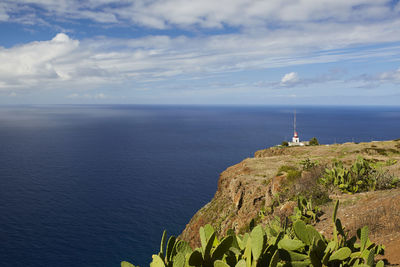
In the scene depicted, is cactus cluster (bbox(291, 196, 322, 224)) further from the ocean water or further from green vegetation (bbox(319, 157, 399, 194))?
the ocean water

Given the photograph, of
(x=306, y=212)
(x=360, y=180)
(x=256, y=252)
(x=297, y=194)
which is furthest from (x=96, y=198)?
(x=256, y=252)

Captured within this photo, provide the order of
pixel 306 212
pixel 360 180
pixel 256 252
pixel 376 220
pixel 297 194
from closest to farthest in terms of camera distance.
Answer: pixel 256 252, pixel 376 220, pixel 306 212, pixel 360 180, pixel 297 194

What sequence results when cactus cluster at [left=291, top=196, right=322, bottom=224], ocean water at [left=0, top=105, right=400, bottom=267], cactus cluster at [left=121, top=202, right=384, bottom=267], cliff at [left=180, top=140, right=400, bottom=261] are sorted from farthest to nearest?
ocean water at [left=0, top=105, right=400, bottom=267] → cactus cluster at [left=291, top=196, right=322, bottom=224] → cliff at [left=180, top=140, right=400, bottom=261] → cactus cluster at [left=121, top=202, right=384, bottom=267]

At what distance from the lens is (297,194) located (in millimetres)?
19969

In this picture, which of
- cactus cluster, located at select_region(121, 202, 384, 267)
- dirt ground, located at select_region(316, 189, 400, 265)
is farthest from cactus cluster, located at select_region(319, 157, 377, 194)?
cactus cluster, located at select_region(121, 202, 384, 267)

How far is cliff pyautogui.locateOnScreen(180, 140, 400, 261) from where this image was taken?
459 inches

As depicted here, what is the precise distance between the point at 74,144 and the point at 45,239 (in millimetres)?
83157

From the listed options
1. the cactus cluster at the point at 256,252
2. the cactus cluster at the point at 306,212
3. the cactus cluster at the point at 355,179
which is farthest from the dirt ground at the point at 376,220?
the cactus cluster at the point at 256,252

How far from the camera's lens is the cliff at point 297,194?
1166 cm

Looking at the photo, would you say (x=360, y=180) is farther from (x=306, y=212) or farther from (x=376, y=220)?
(x=376, y=220)

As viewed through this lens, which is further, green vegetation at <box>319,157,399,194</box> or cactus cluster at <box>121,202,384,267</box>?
green vegetation at <box>319,157,399,194</box>

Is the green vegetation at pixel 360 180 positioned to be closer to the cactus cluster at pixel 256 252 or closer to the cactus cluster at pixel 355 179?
the cactus cluster at pixel 355 179

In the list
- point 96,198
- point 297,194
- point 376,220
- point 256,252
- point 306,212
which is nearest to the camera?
point 256,252

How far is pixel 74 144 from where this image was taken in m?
119
